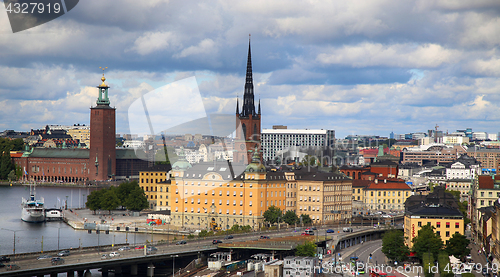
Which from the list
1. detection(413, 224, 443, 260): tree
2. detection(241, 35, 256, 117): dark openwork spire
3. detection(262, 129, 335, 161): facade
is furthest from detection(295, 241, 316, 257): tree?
detection(262, 129, 335, 161): facade

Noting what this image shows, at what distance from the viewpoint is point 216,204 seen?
6575cm

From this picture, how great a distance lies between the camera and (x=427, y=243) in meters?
47.1

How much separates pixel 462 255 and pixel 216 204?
25.2m

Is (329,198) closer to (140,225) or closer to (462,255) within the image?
(140,225)

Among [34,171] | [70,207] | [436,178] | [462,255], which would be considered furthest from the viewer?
[34,171]

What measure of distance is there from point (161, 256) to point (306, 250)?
33.2 feet

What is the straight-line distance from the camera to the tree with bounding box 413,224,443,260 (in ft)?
154

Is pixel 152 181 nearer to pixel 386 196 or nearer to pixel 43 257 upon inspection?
pixel 386 196

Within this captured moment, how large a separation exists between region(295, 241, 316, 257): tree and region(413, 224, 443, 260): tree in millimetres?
6843

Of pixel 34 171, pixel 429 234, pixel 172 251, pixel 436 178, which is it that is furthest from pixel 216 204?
pixel 34 171

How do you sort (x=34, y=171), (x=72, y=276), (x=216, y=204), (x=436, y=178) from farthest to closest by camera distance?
1. (x=34, y=171)
2. (x=436, y=178)
3. (x=216, y=204)
4. (x=72, y=276)

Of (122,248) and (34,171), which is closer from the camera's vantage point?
(122,248)

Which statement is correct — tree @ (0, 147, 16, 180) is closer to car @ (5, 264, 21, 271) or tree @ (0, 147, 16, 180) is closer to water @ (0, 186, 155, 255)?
water @ (0, 186, 155, 255)

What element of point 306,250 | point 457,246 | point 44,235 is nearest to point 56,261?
point 306,250
